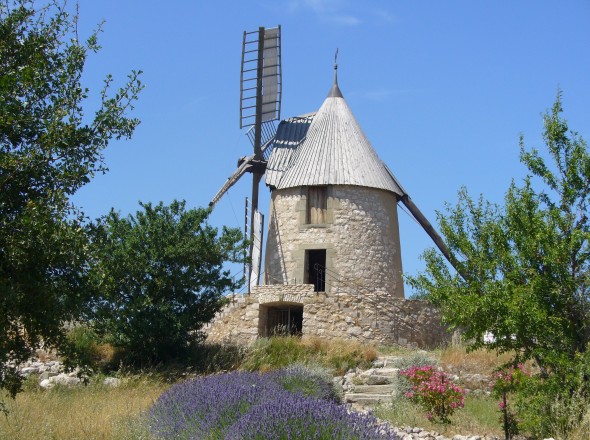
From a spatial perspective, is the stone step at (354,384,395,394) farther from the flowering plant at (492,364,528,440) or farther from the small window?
the small window

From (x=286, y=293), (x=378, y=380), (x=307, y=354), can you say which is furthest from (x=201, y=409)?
(x=286, y=293)

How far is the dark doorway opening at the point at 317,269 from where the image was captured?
21.8 m

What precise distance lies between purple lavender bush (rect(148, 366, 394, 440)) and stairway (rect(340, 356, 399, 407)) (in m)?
3.64

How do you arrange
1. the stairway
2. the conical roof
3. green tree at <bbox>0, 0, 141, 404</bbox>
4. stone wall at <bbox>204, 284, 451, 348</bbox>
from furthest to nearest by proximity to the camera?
1. the conical roof
2. stone wall at <bbox>204, 284, 451, 348</bbox>
3. the stairway
4. green tree at <bbox>0, 0, 141, 404</bbox>

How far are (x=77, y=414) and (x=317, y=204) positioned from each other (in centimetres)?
1236

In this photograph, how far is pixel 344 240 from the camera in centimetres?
2075

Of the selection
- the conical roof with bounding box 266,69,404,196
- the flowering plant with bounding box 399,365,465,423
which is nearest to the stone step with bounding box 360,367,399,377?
the flowering plant with bounding box 399,365,465,423

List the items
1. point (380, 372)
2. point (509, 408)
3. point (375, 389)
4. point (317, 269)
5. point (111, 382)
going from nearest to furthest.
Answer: point (509, 408), point (111, 382), point (375, 389), point (380, 372), point (317, 269)

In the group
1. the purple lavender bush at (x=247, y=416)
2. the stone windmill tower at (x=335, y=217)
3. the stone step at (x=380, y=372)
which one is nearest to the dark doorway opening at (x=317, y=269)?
the stone windmill tower at (x=335, y=217)

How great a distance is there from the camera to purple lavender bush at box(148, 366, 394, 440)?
6.32m

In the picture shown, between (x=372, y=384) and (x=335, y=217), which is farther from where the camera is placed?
(x=335, y=217)

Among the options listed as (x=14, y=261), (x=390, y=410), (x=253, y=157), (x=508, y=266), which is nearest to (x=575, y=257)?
(x=508, y=266)

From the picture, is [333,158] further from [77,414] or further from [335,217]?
[77,414]

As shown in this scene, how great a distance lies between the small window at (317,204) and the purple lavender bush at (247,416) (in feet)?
35.1
